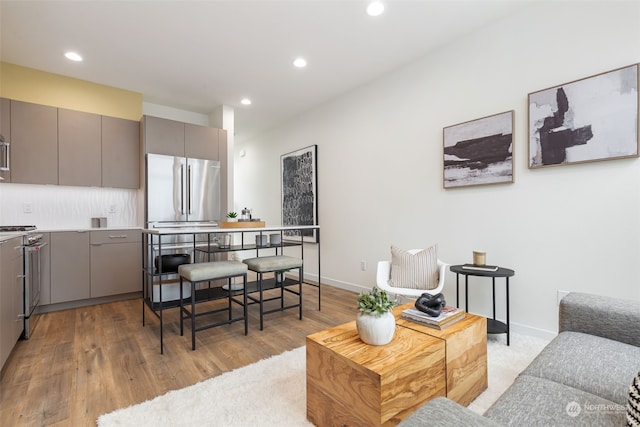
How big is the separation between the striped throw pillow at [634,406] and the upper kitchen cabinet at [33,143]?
4.91 m

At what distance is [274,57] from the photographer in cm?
330

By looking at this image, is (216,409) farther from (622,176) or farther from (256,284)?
(622,176)

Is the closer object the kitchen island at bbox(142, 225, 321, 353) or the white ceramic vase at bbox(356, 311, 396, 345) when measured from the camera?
the white ceramic vase at bbox(356, 311, 396, 345)

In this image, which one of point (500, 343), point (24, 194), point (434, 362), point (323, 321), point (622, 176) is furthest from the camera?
point (24, 194)

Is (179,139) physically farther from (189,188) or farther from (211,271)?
(211,271)

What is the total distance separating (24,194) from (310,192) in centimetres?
359

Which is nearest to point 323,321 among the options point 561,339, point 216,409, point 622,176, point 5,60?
point 216,409

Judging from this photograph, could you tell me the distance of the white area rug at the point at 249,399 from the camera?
154 cm

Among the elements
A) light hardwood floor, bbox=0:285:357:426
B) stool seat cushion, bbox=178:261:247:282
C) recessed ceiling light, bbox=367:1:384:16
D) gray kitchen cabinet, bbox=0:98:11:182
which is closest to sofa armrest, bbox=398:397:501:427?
light hardwood floor, bbox=0:285:357:426

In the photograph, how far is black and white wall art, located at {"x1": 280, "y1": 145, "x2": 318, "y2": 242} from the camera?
475cm

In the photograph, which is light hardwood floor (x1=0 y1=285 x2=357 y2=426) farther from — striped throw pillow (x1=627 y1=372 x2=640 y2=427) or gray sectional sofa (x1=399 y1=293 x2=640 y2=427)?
striped throw pillow (x1=627 y1=372 x2=640 y2=427)

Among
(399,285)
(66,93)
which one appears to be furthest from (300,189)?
(66,93)

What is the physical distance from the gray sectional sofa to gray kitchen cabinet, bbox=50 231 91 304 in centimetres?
408

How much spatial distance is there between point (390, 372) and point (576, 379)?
26.6 inches
